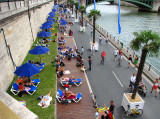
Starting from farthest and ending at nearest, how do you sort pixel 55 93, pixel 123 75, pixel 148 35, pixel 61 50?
pixel 61 50 → pixel 123 75 → pixel 55 93 → pixel 148 35

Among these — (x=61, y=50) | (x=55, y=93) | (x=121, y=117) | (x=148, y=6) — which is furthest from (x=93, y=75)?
(x=148, y=6)

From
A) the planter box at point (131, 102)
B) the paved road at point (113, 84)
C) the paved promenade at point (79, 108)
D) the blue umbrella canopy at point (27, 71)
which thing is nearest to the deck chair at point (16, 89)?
the blue umbrella canopy at point (27, 71)

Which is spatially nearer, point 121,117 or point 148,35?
point 148,35

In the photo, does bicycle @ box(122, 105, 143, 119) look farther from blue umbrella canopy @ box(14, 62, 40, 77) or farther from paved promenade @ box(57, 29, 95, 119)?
blue umbrella canopy @ box(14, 62, 40, 77)

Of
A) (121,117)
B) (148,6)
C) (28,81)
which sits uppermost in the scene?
(148,6)

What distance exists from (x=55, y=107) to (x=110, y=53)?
1274 centimetres

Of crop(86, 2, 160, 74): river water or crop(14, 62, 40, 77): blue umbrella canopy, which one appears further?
crop(86, 2, 160, 74): river water

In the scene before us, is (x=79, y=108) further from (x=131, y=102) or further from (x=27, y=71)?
(x=27, y=71)

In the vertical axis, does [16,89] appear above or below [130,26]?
below

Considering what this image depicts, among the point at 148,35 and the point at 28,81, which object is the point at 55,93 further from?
the point at 148,35

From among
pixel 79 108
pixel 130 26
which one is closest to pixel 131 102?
pixel 79 108

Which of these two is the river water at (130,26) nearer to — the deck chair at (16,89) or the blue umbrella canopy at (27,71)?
the blue umbrella canopy at (27,71)

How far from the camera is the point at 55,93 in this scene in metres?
11.5

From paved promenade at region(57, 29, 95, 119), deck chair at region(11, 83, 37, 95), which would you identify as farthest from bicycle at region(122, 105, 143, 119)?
deck chair at region(11, 83, 37, 95)
